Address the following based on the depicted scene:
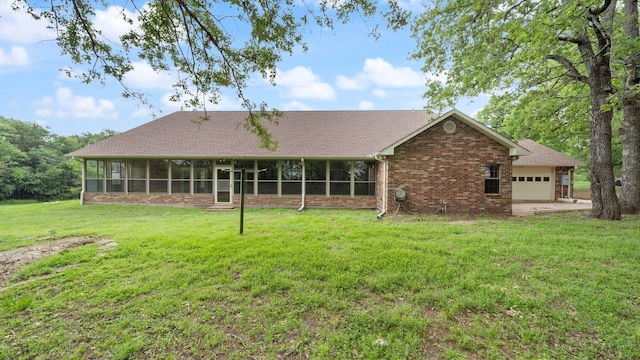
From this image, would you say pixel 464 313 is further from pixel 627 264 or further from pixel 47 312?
pixel 47 312

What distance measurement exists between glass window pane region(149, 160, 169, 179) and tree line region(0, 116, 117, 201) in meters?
18.4

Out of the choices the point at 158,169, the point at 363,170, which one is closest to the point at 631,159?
the point at 363,170

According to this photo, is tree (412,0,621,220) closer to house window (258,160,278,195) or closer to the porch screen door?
house window (258,160,278,195)

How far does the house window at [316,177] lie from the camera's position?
12562mm

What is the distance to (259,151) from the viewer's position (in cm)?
1263

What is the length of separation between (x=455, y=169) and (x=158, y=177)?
44.7ft

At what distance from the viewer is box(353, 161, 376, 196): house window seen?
Answer: 1233 cm

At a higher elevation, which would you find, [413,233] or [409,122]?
[409,122]

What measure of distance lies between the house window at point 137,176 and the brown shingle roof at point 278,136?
2.58 feet

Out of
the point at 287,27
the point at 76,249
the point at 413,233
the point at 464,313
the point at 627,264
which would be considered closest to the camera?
the point at 464,313

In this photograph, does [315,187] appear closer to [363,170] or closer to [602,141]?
[363,170]

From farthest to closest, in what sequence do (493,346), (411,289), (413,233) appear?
(413,233) < (411,289) < (493,346)

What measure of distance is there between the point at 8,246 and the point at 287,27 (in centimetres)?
755

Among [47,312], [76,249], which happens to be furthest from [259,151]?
[47,312]
